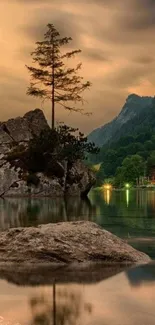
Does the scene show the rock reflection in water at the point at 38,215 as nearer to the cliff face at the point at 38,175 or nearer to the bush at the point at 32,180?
the bush at the point at 32,180

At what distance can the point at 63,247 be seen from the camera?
14.0 metres

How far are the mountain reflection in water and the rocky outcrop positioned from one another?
2.25m

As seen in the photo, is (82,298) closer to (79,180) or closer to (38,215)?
(38,215)

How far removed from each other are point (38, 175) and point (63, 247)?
1900 inches

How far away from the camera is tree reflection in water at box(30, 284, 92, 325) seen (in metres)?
8.24

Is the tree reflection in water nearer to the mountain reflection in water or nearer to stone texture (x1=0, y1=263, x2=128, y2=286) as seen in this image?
the mountain reflection in water

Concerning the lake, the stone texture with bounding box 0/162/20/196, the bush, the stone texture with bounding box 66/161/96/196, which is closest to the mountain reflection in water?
the lake

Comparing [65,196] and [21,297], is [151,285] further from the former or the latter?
[65,196]

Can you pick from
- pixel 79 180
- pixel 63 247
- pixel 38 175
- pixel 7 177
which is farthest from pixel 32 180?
pixel 63 247

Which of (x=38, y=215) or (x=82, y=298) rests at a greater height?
(x=38, y=215)

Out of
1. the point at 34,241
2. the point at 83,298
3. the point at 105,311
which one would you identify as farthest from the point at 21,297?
the point at 34,241

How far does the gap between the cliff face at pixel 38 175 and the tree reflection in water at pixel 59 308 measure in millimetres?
50965

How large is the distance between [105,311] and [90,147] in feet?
188

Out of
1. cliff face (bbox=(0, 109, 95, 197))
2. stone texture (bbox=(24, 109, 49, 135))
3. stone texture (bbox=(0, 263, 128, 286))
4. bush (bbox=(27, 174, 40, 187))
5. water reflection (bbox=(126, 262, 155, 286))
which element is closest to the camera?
water reflection (bbox=(126, 262, 155, 286))
